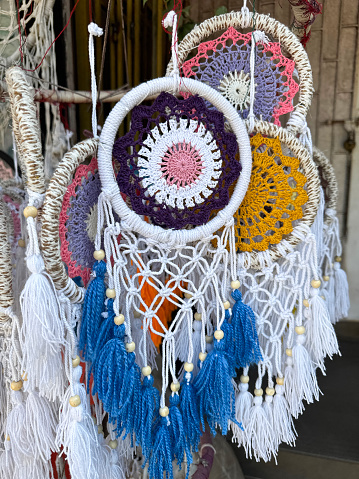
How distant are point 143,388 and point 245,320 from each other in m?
0.19

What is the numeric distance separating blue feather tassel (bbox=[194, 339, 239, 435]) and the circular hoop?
191mm

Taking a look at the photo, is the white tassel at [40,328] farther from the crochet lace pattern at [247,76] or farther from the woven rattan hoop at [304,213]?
the crochet lace pattern at [247,76]

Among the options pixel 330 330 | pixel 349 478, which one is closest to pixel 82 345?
pixel 330 330

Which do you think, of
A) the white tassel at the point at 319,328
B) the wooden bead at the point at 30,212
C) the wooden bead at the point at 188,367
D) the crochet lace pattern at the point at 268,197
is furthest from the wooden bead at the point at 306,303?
the wooden bead at the point at 30,212

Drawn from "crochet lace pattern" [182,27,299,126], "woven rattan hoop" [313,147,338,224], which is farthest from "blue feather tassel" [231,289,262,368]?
"woven rattan hoop" [313,147,338,224]

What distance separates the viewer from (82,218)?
1.68 feet

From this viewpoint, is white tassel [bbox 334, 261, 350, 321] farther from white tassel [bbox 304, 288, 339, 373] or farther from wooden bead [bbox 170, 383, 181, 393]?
wooden bead [bbox 170, 383, 181, 393]

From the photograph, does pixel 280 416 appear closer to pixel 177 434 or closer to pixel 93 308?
pixel 177 434

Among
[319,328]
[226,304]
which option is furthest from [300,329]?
[226,304]

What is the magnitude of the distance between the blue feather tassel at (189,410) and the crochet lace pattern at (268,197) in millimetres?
239

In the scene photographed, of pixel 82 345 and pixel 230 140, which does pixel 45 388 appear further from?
pixel 230 140

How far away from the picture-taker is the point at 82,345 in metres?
0.53

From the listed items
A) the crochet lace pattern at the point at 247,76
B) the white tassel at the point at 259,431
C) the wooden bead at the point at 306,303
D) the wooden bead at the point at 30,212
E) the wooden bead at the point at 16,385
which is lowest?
the white tassel at the point at 259,431

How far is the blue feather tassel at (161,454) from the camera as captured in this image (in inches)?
21.7
